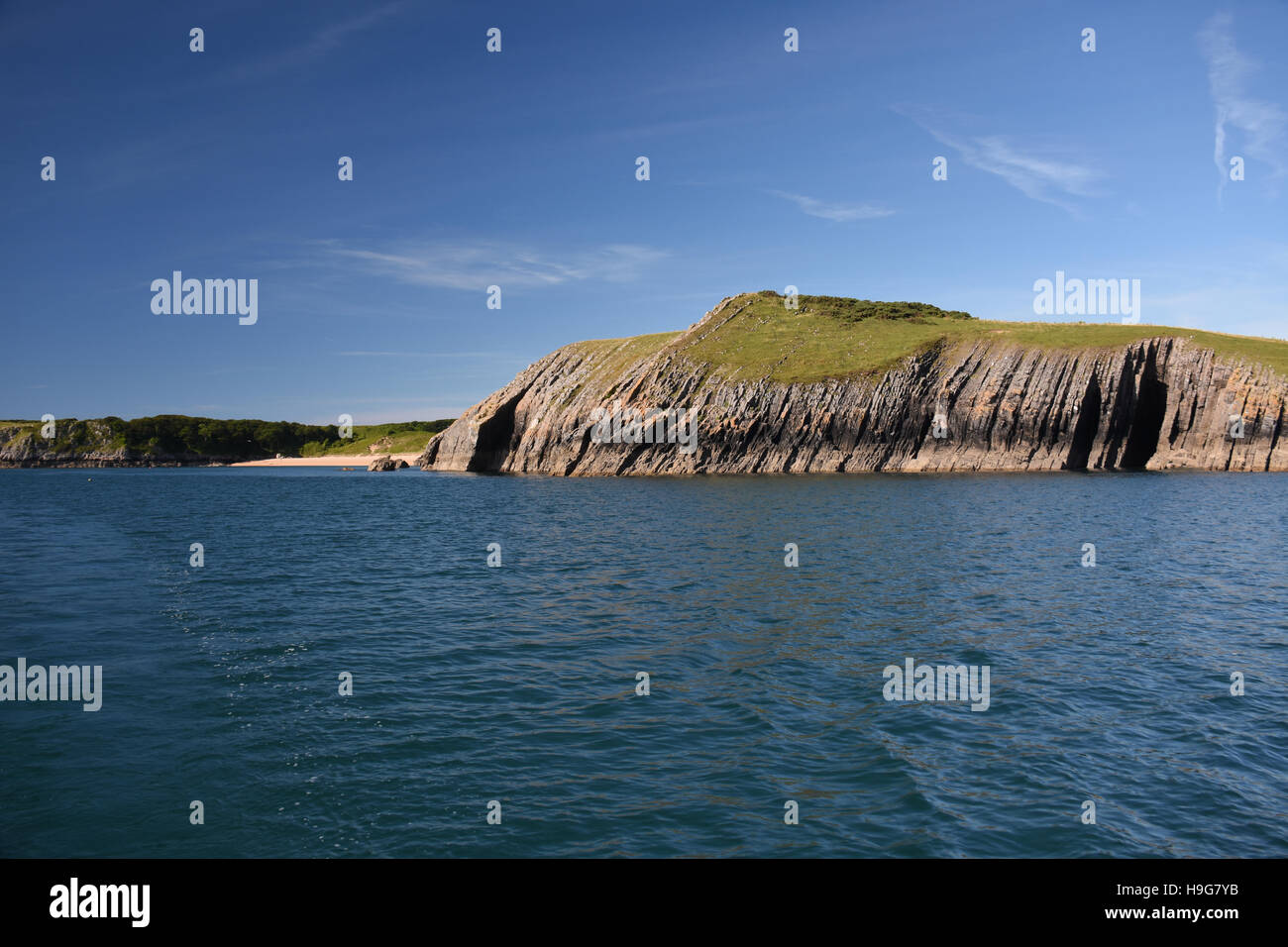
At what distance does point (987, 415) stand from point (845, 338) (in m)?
30.4

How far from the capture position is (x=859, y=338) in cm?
12612

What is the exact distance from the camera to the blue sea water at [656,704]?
11602 millimetres

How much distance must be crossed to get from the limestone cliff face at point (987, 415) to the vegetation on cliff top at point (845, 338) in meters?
2.58

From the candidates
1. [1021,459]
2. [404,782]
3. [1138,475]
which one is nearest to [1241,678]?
[404,782]

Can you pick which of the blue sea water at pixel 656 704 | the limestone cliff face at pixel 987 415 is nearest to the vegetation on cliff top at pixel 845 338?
the limestone cliff face at pixel 987 415

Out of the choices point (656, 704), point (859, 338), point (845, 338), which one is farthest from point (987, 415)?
point (656, 704)

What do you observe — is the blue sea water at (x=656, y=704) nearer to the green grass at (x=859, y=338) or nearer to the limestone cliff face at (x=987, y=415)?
the limestone cliff face at (x=987, y=415)

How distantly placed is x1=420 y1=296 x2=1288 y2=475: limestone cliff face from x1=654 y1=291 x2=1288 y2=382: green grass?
2.50 metres

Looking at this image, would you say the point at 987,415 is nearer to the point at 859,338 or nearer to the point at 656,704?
the point at 859,338

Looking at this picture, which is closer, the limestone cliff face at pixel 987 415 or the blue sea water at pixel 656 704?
the blue sea water at pixel 656 704

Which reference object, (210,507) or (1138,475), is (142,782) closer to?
(210,507)

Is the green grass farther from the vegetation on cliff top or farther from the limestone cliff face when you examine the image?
the limestone cliff face

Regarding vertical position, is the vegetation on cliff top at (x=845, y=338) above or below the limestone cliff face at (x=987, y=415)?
above

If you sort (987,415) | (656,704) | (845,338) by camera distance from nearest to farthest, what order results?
(656,704) → (987,415) → (845,338)
